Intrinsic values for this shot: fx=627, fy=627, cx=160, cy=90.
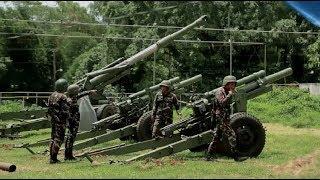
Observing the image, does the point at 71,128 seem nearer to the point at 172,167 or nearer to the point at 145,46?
the point at 172,167

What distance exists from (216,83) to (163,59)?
4.01m

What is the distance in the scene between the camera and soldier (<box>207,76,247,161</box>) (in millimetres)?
11750

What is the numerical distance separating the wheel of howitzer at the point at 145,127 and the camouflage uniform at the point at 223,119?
9.94ft

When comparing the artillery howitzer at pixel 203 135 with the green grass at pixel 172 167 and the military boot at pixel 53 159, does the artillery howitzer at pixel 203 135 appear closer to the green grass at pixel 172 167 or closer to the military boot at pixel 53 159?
the green grass at pixel 172 167

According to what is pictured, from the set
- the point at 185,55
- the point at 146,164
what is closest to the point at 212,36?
the point at 185,55

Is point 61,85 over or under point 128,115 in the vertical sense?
over

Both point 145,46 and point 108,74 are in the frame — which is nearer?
point 108,74

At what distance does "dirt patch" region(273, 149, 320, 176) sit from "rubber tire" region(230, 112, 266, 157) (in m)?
0.92

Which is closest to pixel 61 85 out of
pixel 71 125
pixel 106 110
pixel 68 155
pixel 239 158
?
pixel 71 125

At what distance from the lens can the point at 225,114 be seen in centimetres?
1179

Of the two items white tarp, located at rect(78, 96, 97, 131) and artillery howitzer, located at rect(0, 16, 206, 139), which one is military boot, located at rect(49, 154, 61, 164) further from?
artillery howitzer, located at rect(0, 16, 206, 139)

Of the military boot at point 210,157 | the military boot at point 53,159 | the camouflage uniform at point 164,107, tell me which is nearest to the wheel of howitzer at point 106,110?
the camouflage uniform at point 164,107

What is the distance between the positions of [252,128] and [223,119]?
910 mm

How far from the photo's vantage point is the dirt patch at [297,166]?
10430 mm
